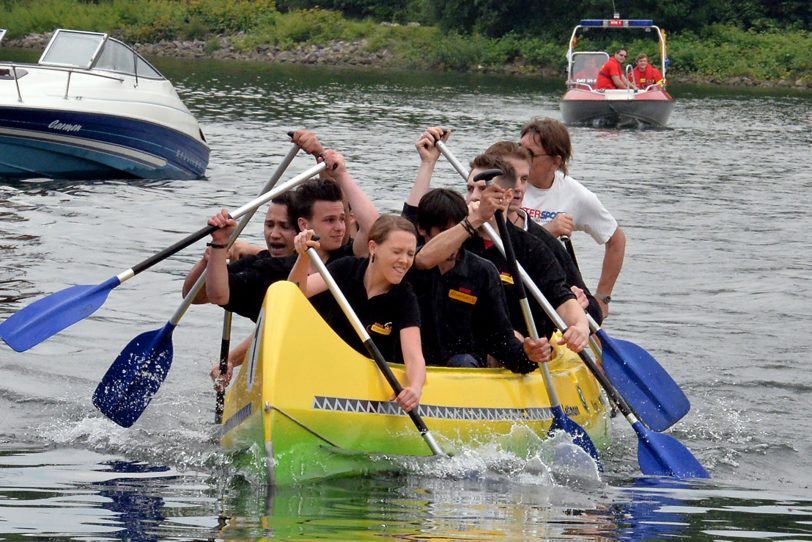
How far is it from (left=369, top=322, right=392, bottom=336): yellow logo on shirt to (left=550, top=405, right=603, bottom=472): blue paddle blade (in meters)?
1.10

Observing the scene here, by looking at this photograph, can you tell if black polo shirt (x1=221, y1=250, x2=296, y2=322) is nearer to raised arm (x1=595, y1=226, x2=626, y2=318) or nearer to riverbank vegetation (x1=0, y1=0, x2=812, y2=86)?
raised arm (x1=595, y1=226, x2=626, y2=318)

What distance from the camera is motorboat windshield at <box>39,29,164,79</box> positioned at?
17.1 metres

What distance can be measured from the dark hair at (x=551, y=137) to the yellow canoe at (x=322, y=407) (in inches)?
60.3

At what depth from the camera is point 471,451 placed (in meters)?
6.45

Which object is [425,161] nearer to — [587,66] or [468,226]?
[468,226]

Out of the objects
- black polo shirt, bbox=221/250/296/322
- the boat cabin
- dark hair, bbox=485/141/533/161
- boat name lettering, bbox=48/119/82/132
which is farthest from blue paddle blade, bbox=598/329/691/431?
the boat cabin

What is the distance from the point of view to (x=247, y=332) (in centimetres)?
1040

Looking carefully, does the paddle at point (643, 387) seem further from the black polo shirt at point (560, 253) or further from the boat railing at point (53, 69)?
the boat railing at point (53, 69)

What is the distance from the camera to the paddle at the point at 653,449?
6.87 m

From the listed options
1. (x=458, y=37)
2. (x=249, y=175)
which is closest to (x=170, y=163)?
(x=249, y=175)

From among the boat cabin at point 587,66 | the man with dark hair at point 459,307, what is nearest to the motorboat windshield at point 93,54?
the man with dark hair at point 459,307

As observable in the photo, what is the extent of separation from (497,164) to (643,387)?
5.56 feet

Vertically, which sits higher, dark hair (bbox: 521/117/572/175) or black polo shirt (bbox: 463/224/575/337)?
dark hair (bbox: 521/117/572/175)

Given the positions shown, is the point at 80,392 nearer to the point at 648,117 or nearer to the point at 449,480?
the point at 449,480
